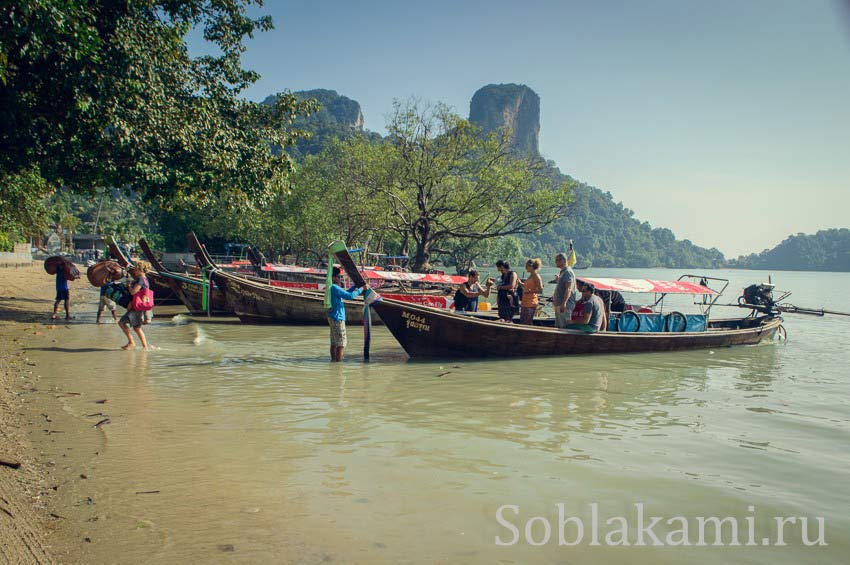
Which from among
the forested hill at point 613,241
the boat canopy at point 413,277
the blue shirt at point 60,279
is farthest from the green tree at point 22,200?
the forested hill at point 613,241

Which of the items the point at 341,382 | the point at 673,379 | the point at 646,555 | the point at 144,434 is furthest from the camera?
the point at 673,379

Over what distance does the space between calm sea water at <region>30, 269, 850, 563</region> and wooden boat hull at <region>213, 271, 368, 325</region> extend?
219 inches

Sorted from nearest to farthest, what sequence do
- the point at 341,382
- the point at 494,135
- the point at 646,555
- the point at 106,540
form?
the point at 106,540 → the point at 646,555 → the point at 341,382 → the point at 494,135

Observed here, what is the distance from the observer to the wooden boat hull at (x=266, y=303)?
53.2 feet

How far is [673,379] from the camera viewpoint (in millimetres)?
10477

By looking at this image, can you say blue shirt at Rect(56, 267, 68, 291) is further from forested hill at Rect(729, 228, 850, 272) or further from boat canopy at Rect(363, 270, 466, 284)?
forested hill at Rect(729, 228, 850, 272)

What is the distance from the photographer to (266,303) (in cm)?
1627

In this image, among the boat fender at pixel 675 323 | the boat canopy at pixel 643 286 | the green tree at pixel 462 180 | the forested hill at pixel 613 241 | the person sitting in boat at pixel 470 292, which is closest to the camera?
the boat canopy at pixel 643 286

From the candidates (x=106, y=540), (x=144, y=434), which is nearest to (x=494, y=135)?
(x=144, y=434)

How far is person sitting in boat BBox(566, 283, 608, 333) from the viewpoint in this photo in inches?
450

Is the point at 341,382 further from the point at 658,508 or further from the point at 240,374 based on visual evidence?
the point at 658,508

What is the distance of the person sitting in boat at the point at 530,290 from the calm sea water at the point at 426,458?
1.19 m

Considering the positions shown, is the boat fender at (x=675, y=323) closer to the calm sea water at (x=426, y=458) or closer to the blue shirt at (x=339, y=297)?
the calm sea water at (x=426, y=458)

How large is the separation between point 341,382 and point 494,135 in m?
21.2
